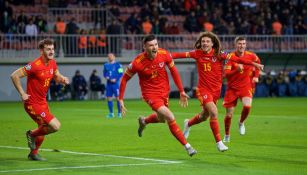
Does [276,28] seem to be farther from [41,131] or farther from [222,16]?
[41,131]

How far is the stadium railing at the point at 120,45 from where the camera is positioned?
41719 mm

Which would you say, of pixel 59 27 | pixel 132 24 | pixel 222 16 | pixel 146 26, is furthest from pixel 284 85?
pixel 59 27

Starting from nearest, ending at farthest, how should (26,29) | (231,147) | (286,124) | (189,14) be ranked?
(231,147) → (286,124) → (26,29) → (189,14)

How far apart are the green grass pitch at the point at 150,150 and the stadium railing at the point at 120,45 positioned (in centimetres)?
1507

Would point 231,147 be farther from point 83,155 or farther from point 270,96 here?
point 270,96

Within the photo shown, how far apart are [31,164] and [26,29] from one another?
28005mm

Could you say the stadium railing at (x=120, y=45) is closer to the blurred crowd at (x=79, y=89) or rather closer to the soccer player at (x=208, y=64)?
the blurred crowd at (x=79, y=89)

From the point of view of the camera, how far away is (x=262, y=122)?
25.3 m

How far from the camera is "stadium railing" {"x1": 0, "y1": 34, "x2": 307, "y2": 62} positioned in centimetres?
4172

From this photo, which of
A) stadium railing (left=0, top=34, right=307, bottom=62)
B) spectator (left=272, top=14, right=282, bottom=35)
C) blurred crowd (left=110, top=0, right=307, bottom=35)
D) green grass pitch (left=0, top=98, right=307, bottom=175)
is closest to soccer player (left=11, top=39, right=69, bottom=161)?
green grass pitch (left=0, top=98, right=307, bottom=175)

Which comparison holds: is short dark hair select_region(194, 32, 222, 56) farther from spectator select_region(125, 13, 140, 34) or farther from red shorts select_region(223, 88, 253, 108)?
spectator select_region(125, 13, 140, 34)

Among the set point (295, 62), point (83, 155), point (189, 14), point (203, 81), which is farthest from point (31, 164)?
point (295, 62)

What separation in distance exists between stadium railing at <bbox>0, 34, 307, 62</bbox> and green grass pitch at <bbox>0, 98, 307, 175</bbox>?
593 inches

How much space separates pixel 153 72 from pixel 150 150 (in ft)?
7.05
